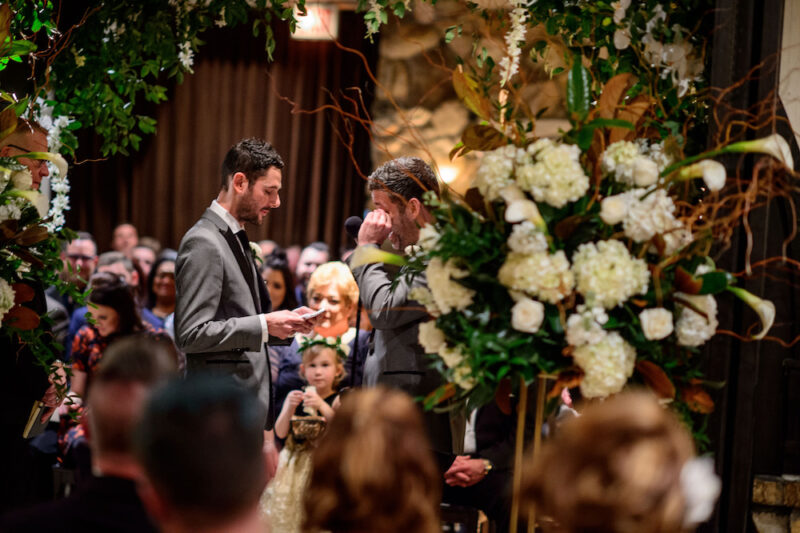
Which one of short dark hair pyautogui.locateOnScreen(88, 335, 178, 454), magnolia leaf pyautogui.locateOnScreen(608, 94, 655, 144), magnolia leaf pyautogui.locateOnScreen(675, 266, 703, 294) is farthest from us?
magnolia leaf pyautogui.locateOnScreen(608, 94, 655, 144)

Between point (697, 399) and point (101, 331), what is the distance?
3.46 metres

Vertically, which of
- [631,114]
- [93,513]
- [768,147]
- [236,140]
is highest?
[236,140]

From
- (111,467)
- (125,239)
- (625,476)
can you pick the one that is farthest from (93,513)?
(125,239)

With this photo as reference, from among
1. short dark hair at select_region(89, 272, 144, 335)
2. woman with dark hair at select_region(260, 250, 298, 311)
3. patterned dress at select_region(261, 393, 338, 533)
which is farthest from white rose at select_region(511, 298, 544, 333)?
woman with dark hair at select_region(260, 250, 298, 311)

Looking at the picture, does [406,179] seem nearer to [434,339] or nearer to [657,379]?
[434,339]

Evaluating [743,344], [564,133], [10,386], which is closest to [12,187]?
[10,386]

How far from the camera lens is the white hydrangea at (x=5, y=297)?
2.95 meters

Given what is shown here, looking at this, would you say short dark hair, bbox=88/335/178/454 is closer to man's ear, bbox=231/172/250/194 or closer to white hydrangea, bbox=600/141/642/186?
white hydrangea, bbox=600/141/642/186

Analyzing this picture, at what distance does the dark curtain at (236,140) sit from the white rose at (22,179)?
5.30m

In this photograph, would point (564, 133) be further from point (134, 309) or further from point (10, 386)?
point (134, 309)

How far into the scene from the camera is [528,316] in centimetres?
220

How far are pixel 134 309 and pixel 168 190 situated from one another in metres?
3.90

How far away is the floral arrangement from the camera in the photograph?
220 centimetres

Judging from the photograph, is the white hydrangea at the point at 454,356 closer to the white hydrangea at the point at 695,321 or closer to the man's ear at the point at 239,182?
the white hydrangea at the point at 695,321
